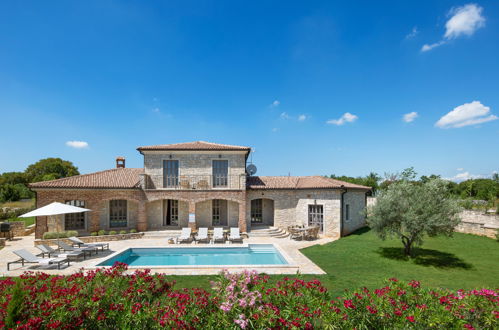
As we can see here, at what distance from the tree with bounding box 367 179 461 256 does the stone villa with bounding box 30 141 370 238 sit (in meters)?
5.51

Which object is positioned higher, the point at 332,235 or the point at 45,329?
the point at 45,329

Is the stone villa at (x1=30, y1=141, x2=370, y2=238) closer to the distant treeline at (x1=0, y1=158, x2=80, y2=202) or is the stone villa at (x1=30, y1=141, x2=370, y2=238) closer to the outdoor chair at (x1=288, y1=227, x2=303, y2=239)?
the outdoor chair at (x1=288, y1=227, x2=303, y2=239)

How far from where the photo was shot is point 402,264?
36.9ft

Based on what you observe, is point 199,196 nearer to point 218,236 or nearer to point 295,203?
point 218,236

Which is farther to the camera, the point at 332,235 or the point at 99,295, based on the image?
the point at 332,235

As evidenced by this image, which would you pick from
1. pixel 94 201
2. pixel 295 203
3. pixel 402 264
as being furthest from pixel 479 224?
pixel 94 201

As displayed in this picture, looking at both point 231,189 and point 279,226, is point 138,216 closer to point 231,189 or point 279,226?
point 231,189

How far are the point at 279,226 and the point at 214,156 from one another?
7.99 metres

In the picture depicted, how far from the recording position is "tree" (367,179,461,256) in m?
10.8

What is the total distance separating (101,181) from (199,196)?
765 cm

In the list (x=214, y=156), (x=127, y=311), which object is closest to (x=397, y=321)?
(x=127, y=311)

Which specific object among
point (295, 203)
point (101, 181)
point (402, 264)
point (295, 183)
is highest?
point (101, 181)

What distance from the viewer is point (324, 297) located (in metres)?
5.48

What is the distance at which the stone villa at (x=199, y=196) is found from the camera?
17.9 meters
